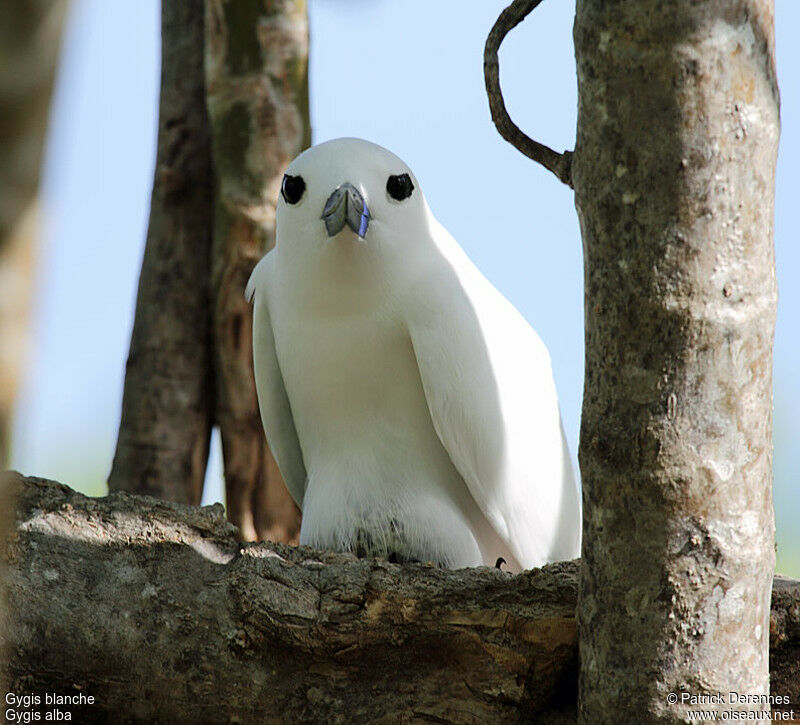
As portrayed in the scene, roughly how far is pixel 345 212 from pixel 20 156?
7.71 ft

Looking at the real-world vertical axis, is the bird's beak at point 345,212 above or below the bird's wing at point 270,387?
above

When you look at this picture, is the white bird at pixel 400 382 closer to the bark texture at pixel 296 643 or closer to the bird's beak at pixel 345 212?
the bird's beak at pixel 345 212

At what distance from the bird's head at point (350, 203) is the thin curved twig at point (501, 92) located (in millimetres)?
734

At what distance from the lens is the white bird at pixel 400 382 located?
3525mm

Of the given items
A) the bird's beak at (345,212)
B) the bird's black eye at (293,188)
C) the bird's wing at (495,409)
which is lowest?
the bird's wing at (495,409)

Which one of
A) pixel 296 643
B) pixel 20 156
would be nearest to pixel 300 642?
pixel 296 643

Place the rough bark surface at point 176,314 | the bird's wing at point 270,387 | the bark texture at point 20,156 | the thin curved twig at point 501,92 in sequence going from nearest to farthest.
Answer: the bark texture at point 20,156, the thin curved twig at point 501,92, the bird's wing at point 270,387, the rough bark surface at point 176,314

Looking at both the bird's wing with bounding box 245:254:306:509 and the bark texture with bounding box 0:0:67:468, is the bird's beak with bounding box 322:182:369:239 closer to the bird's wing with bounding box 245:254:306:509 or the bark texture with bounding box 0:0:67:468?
the bird's wing with bounding box 245:254:306:509

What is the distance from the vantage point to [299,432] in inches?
155

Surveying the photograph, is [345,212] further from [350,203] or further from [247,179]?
[247,179]

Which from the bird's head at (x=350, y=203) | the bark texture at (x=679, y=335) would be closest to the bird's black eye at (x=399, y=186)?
the bird's head at (x=350, y=203)

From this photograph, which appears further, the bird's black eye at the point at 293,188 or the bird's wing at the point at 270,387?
the bird's wing at the point at 270,387

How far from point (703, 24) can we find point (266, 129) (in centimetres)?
310

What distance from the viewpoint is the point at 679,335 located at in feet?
7.60
